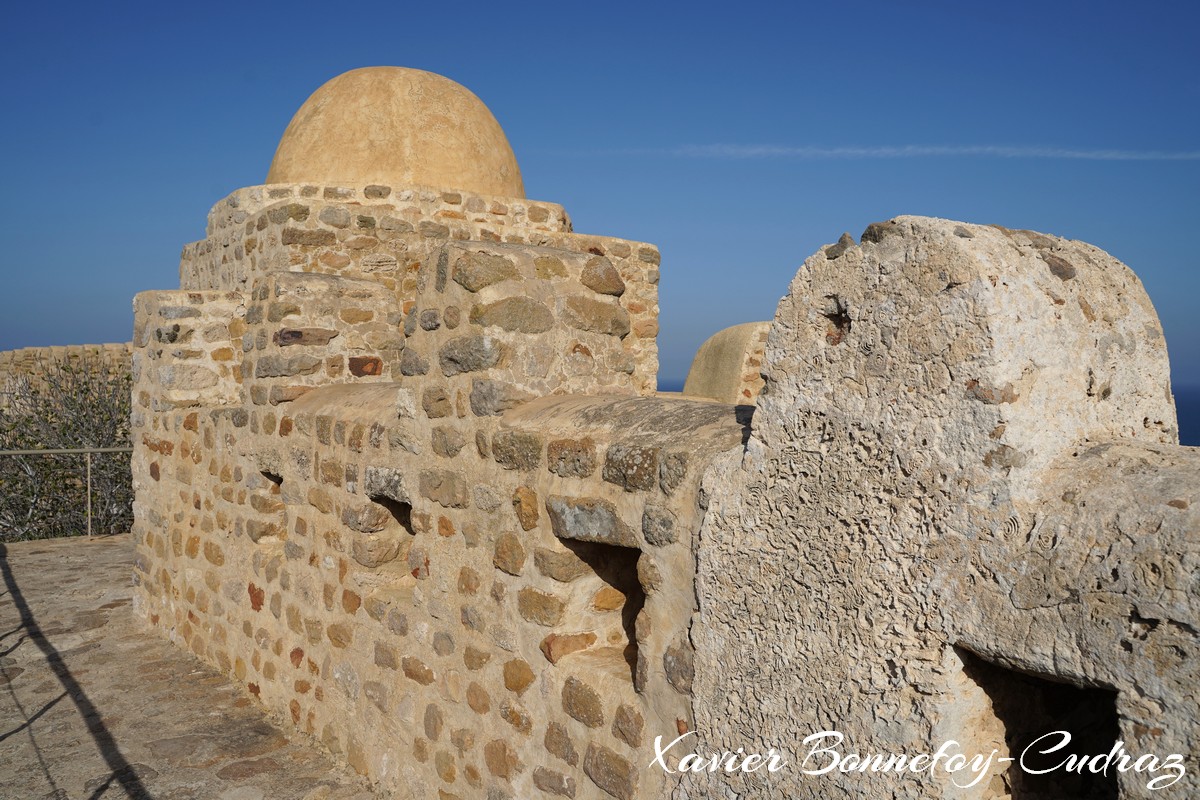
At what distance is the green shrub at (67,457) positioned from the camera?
1102 centimetres

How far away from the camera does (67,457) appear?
37.3ft

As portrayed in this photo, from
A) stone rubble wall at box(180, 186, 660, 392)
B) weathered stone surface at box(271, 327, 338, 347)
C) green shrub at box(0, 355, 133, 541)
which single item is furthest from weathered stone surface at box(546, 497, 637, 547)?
green shrub at box(0, 355, 133, 541)

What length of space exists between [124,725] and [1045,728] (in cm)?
457

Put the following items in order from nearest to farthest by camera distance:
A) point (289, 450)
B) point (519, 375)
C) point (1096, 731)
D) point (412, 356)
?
point (1096, 731) < point (519, 375) < point (412, 356) < point (289, 450)

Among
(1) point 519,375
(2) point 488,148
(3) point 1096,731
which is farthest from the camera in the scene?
(2) point 488,148

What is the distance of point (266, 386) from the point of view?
16.8 ft

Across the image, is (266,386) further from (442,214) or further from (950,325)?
(950,325)

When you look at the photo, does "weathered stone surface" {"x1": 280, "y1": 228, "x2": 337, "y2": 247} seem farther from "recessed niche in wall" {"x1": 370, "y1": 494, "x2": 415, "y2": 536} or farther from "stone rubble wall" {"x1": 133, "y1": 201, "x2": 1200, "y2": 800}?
"recessed niche in wall" {"x1": 370, "y1": 494, "x2": 415, "y2": 536}

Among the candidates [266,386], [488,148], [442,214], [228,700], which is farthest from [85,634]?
[488,148]

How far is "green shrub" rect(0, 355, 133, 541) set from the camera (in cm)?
1102

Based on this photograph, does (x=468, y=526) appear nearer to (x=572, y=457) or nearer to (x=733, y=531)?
(x=572, y=457)

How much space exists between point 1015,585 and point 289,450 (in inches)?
154

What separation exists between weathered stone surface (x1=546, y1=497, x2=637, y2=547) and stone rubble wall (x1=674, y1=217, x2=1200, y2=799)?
0.49 metres

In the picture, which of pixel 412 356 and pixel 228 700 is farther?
pixel 228 700
